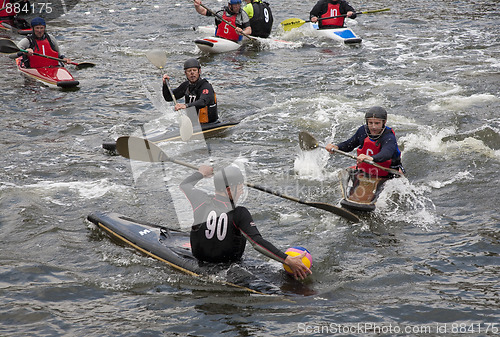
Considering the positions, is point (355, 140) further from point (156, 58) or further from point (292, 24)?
point (292, 24)

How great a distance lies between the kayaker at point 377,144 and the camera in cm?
761

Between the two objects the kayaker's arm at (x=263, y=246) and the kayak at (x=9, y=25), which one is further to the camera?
the kayak at (x=9, y=25)

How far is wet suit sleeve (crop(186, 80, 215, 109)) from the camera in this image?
33.4ft

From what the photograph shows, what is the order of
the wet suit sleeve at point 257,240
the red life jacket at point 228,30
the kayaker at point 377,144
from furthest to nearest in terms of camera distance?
the red life jacket at point 228,30, the kayaker at point 377,144, the wet suit sleeve at point 257,240

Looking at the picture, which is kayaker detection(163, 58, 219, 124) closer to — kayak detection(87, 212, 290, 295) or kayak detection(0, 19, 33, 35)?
kayak detection(87, 212, 290, 295)

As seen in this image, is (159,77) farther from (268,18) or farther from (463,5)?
(463,5)

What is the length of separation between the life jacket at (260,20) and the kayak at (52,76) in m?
5.79

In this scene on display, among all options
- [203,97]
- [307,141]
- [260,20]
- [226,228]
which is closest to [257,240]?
[226,228]

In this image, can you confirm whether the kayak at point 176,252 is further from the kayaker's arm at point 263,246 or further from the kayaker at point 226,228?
the kayaker's arm at point 263,246

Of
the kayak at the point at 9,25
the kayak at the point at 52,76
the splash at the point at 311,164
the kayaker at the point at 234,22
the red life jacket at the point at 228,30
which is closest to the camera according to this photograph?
the splash at the point at 311,164

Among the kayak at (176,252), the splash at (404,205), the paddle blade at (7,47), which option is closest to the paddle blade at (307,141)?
the splash at (404,205)

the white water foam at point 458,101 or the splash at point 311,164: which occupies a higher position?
the white water foam at point 458,101

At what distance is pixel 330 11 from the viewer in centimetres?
1697

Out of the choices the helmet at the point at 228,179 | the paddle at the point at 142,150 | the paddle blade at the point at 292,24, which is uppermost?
the paddle blade at the point at 292,24
